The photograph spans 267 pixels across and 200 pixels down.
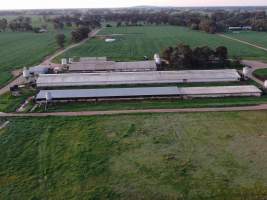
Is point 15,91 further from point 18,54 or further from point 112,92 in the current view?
point 18,54

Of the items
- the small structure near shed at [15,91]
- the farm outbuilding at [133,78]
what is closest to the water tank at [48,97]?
the small structure near shed at [15,91]

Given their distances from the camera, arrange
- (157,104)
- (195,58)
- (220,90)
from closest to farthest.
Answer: (157,104), (220,90), (195,58)

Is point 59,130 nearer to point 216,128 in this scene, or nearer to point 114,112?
point 114,112

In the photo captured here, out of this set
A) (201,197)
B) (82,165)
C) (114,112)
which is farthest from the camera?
(114,112)

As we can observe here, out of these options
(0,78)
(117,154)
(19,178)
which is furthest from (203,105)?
(0,78)

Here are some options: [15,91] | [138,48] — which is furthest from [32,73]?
[138,48]

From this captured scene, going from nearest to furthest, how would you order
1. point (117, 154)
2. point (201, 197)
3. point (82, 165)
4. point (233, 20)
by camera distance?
1. point (201, 197)
2. point (82, 165)
3. point (117, 154)
4. point (233, 20)

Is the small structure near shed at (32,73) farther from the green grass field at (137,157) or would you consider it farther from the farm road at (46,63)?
the green grass field at (137,157)

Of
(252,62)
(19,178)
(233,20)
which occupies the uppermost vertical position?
(233,20)
